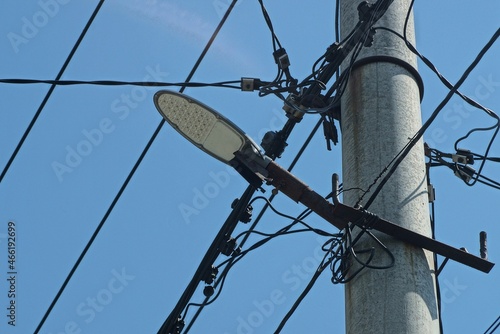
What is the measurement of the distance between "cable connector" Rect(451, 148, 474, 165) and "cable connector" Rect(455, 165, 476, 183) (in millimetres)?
31

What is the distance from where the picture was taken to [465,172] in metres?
5.61

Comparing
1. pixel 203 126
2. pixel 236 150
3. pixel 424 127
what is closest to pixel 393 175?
pixel 424 127

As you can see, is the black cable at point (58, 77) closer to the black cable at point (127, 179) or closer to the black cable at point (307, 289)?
the black cable at point (127, 179)

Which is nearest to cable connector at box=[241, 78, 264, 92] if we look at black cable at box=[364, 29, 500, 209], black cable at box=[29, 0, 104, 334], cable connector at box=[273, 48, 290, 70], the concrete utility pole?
cable connector at box=[273, 48, 290, 70]

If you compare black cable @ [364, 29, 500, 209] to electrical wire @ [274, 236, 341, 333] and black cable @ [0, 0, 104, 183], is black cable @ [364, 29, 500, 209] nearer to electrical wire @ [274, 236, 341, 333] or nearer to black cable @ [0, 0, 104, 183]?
electrical wire @ [274, 236, 341, 333]

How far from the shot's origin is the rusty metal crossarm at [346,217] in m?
4.63

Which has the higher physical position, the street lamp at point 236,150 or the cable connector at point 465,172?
the cable connector at point 465,172

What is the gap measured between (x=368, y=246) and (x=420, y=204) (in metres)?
0.36

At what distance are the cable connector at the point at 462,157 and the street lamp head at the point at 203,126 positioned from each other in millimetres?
1242

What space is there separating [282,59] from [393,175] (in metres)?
1.11

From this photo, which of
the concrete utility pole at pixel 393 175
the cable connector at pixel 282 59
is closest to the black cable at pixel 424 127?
the concrete utility pole at pixel 393 175

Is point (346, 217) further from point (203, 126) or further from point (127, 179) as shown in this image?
point (127, 179)

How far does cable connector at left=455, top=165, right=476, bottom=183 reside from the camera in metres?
5.60

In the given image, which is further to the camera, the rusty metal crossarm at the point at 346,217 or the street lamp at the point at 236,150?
the street lamp at the point at 236,150
